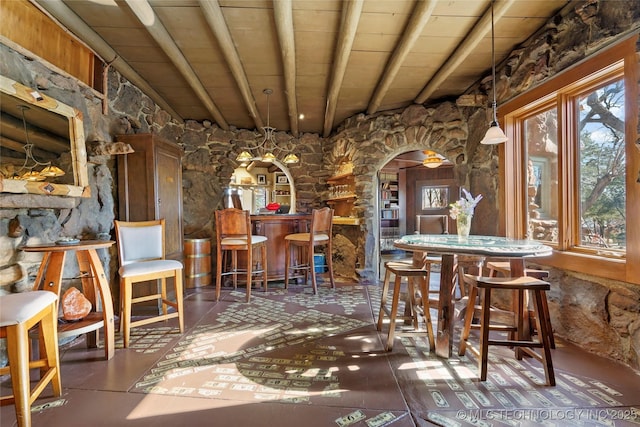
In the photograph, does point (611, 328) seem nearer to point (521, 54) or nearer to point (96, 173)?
point (521, 54)

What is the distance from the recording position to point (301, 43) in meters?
2.54

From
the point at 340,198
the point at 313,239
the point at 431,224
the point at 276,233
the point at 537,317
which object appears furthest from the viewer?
the point at 431,224

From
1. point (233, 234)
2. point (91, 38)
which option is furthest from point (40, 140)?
point (233, 234)

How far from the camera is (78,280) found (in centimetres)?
239

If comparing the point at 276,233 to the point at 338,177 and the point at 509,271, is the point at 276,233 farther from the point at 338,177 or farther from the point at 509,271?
the point at 509,271

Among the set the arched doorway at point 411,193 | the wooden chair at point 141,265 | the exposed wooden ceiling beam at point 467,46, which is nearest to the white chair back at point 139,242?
the wooden chair at point 141,265

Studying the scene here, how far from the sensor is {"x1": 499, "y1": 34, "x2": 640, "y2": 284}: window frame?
1.82 meters

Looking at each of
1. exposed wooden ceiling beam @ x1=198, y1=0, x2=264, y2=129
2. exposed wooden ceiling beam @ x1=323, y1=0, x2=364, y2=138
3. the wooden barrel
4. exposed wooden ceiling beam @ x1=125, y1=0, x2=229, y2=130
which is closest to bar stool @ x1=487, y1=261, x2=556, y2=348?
exposed wooden ceiling beam @ x1=323, y1=0, x2=364, y2=138

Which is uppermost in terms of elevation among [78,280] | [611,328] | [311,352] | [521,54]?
[521,54]

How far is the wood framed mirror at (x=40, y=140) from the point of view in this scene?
6.07ft

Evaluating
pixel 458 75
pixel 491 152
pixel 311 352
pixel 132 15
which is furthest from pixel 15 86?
pixel 491 152

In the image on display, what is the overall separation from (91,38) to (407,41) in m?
2.51

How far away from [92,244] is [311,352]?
64.8 inches

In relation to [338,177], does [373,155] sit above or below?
above
